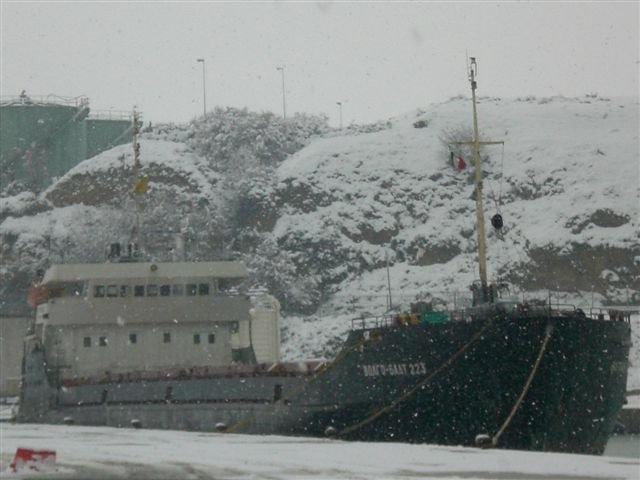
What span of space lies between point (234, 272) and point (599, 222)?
166ft

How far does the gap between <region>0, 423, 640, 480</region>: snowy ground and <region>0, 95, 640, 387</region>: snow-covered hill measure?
4994 centimetres

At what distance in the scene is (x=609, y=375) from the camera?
1000 inches

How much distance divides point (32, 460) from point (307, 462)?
3.56m

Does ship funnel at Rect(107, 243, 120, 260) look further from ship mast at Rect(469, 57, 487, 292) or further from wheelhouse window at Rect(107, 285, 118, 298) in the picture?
ship mast at Rect(469, 57, 487, 292)

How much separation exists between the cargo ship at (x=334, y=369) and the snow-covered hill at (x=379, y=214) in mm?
34879

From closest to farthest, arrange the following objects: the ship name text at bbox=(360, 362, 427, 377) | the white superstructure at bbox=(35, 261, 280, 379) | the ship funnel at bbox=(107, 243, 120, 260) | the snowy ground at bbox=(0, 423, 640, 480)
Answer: the snowy ground at bbox=(0, 423, 640, 480) < the ship name text at bbox=(360, 362, 427, 377) < the white superstructure at bbox=(35, 261, 280, 379) < the ship funnel at bbox=(107, 243, 120, 260)

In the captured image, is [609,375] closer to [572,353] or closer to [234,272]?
[572,353]

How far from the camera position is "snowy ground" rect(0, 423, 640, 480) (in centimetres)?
1458

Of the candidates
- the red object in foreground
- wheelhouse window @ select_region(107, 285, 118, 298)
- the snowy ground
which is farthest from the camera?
wheelhouse window @ select_region(107, 285, 118, 298)

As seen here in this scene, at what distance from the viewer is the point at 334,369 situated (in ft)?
86.2

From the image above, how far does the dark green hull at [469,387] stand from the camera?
942 inches

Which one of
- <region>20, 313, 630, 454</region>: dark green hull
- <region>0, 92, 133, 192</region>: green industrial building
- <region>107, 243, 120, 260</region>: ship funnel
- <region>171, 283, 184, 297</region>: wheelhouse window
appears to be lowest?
<region>20, 313, 630, 454</region>: dark green hull

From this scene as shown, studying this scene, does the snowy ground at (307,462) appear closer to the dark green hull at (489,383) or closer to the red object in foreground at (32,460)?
the red object in foreground at (32,460)

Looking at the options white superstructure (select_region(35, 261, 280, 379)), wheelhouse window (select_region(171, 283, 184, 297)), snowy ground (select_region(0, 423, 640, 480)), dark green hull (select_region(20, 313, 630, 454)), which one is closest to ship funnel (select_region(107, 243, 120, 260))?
white superstructure (select_region(35, 261, 280, 379))
